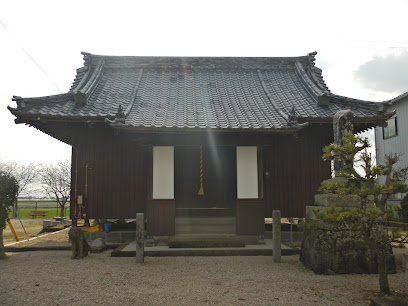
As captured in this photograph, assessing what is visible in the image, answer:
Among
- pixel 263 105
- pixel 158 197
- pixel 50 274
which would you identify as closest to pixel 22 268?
pixel 50 274

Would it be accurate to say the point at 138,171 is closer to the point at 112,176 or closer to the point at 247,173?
the point at 112,176

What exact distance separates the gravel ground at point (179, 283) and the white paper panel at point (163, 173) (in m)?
2.03

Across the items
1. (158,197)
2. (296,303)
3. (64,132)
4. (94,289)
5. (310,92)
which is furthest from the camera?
(310,92)

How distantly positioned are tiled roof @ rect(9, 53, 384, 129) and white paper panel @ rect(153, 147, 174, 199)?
0.91m

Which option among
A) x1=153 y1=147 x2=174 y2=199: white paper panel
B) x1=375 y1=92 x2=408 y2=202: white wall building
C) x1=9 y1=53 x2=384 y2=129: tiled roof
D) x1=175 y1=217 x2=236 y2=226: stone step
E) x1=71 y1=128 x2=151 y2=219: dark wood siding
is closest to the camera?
x1=153 y1=147 x2=174 y2=199: white paper panel

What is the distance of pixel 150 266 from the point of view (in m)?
7.23

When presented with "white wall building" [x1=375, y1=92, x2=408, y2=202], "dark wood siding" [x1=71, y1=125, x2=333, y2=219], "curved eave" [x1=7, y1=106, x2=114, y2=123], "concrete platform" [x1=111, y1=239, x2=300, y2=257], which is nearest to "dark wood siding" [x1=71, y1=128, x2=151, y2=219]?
"dark wood siding" [x1=71, y1=125, x2=333, y2=219]

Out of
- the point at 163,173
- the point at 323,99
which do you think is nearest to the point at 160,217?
the point at 163,173

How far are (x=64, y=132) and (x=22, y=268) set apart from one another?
197 inches

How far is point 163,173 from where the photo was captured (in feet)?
30.7

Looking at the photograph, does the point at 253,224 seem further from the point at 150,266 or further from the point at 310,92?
the point at 310,92

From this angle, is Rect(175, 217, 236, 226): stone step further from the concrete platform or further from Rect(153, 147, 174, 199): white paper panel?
the concrete platform

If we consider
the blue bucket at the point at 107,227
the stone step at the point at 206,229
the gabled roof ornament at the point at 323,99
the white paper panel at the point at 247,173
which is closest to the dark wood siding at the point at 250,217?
the white paper panel at the point at 247,173

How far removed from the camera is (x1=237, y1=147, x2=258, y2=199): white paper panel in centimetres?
950
